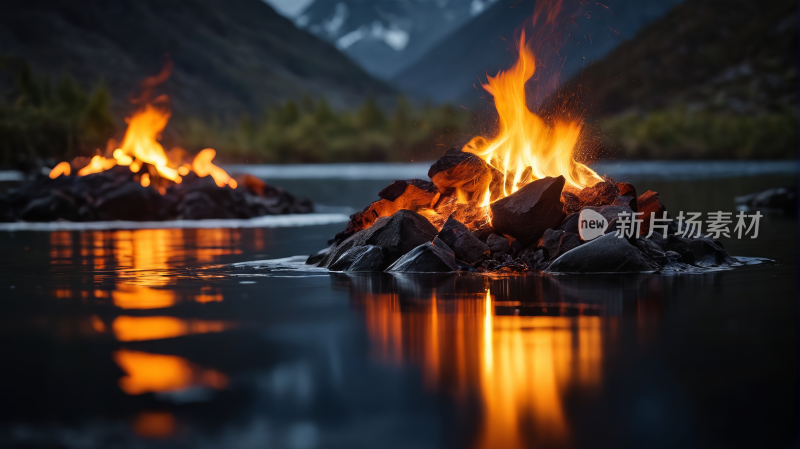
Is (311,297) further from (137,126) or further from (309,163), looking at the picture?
(309,163)

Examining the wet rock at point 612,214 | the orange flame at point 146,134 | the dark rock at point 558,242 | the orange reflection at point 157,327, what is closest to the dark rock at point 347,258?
the dark rock at point 558,242

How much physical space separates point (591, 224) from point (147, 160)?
18474 mm

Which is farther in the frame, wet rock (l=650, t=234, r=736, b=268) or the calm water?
wet rock (l=650, t=234, r=736, b=268)

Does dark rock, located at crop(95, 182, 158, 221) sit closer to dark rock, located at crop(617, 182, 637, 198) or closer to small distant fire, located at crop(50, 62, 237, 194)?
small distant fire, located at crop(50, 62, 237, 194)

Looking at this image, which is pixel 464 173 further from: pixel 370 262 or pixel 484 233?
pixel 370 262

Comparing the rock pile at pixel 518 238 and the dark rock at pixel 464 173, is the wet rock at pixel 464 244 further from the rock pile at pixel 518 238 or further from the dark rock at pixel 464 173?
the dark rock at pixel 464 173

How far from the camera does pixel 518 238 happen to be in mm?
12836

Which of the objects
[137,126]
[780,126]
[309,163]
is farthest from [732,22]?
[137,126]

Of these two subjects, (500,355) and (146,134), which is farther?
(146,134)

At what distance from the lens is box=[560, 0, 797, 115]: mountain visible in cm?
15212

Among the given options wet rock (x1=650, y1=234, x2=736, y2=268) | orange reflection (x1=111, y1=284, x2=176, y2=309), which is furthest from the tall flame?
orange reflection (x1=111, y1=284, x2=176, y2=309)

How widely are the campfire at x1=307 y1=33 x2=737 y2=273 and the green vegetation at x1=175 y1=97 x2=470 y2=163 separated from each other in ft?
370

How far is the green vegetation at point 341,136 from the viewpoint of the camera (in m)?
131

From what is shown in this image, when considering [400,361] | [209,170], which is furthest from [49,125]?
[400,361]
